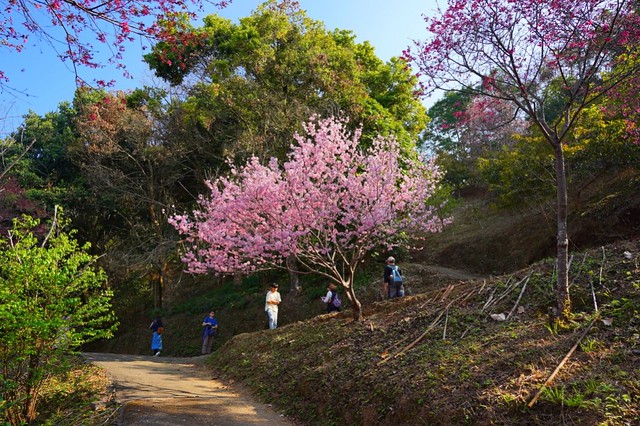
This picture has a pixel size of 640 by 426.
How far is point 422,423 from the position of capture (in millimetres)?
4543

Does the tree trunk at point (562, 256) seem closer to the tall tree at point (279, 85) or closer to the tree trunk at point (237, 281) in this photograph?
the tall tree at point (279, 85)

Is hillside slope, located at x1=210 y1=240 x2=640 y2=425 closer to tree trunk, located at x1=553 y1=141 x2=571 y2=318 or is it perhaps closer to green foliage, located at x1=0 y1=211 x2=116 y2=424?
tree trunk, located at x1=553 y1=141 x2=571 y2=318

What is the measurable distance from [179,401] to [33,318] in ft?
7.58

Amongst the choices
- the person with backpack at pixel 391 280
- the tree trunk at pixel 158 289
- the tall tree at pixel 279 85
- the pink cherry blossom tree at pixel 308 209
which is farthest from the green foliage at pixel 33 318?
the tree trunk at pixel 158 289

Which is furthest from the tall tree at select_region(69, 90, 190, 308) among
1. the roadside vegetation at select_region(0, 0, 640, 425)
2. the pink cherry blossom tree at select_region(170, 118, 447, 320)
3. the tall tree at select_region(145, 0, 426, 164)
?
the pink cherry blossom tree at select_region(170, 118, 447, 320)

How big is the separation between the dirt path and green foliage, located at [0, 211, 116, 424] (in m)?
1.19

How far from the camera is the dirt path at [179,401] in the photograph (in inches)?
230

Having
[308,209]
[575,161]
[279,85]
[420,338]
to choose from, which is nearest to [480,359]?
[420,338]

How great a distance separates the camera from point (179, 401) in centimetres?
678

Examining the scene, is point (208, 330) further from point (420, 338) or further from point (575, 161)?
point (575, 161)

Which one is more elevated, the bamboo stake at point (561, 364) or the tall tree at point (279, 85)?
the tall tree at point (279, 85)

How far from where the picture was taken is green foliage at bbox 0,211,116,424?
6.51m

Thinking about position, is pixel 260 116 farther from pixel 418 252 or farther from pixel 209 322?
pixel 418 252

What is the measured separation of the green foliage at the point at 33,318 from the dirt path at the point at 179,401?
3.92 ft
